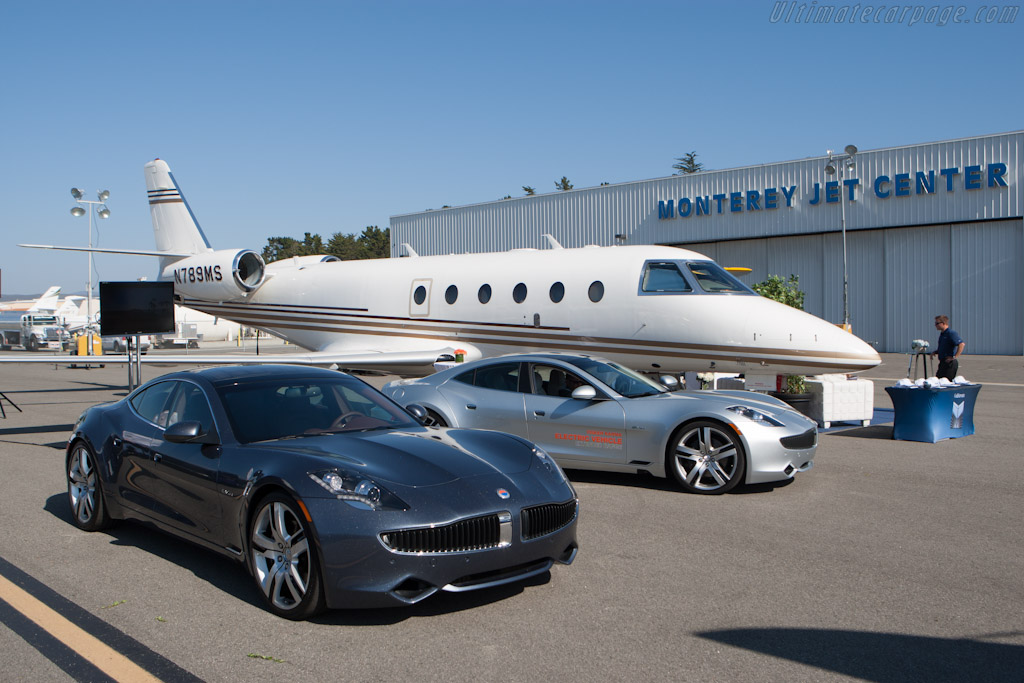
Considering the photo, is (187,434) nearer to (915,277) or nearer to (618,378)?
(618,378)

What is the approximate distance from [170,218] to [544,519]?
65.5ft

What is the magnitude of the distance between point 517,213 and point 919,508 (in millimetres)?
35161

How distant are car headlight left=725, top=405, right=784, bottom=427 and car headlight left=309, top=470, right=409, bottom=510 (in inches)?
175

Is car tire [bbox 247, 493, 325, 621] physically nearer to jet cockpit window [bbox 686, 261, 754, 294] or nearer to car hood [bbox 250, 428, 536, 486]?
car hood [bbox 250, 428, 536, 486]

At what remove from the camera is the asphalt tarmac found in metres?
4.06

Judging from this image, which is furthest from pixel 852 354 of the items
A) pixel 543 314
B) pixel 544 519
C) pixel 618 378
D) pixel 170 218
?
pixel 170 218

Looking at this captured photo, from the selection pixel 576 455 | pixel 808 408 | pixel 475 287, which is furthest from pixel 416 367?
pixel 576 455

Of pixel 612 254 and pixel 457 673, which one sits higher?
pixel 612 254

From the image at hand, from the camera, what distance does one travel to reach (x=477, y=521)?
15.2 feet

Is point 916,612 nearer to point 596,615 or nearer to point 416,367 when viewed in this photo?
point 596,615

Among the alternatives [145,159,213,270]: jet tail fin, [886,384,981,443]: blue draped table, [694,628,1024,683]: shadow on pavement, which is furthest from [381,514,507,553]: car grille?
[145,159,213,270]: jet tail fin

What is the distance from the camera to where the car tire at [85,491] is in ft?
21.8

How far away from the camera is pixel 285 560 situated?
15.7 ft

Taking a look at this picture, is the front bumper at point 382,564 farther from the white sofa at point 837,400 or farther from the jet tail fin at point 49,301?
the jet tail fin at point 49,301
